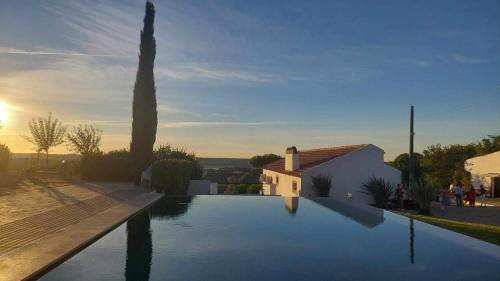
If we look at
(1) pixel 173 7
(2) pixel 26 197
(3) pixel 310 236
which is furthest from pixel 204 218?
(1) pixel 173 7

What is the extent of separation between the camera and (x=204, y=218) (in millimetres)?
12969

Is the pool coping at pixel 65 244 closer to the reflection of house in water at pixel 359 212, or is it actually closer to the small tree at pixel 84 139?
the reflection of house in water at pixel 359 212

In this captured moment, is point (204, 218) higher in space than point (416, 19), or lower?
lower

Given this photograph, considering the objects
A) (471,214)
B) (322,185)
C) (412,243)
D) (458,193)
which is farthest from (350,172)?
(412,243)

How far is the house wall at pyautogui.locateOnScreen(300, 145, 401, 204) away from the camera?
924 inches

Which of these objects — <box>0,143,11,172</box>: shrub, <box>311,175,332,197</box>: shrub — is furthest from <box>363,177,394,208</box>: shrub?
<box>0,143,11,172</box>: shrub

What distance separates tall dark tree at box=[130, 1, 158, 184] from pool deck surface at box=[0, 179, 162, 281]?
5561 mm

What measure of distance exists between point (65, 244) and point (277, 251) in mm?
4101

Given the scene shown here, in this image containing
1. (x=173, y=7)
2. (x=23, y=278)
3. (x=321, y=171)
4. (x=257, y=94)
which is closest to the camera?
(x=23, y=278)

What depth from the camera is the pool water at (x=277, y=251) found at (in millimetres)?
6895

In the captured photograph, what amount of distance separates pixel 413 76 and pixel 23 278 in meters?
20.6

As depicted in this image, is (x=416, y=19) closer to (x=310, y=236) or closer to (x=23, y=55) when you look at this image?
(x=310, y=236)

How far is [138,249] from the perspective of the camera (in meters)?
8.55

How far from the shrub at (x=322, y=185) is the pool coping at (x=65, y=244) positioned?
1224cm
